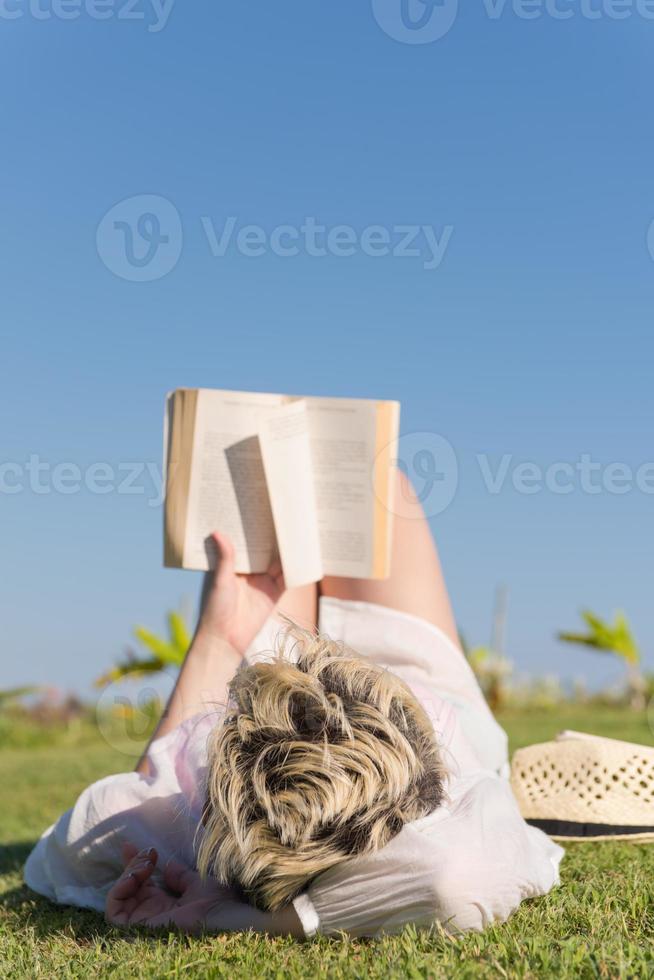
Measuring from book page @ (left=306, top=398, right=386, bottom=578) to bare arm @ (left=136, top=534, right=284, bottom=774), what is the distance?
0.76 ft

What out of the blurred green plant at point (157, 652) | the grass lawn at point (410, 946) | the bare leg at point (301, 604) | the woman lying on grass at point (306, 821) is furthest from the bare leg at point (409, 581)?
the blurred green plant at point (157, 652)

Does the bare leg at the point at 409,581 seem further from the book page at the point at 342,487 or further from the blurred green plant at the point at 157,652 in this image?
the blurred green plant at the point at 157,652

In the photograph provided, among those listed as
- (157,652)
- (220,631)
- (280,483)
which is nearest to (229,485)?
(280,483)

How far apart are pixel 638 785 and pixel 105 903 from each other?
169cm

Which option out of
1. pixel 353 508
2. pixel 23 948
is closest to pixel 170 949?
pixel 23 948

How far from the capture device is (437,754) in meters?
2.15

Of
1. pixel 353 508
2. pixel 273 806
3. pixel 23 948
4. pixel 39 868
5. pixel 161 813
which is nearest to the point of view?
pixel 273 806

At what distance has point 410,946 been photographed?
2.05 metres

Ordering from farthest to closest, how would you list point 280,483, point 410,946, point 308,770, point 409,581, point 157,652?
point 157,652 → point 409,581 → point 280,483 → point 410,946 → point 308,770

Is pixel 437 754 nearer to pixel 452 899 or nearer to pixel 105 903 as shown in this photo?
pixel 452 899

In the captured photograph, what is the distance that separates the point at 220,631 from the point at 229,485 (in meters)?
0.46

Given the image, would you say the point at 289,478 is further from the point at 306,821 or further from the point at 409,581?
the point at 306,821

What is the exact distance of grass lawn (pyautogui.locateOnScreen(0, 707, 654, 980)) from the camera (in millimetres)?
1938

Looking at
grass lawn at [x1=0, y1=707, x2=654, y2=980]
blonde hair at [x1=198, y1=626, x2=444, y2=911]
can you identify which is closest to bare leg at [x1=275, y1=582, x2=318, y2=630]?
grass lawn at [x1=0, y1=707, x2=654, y2=980]
